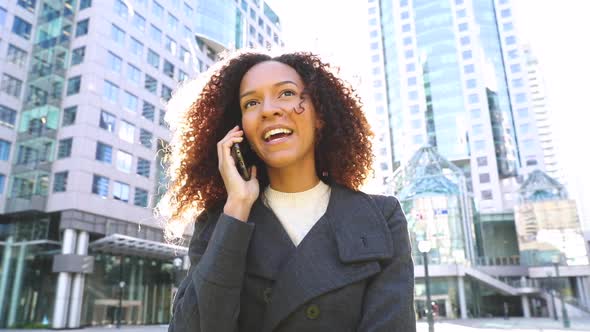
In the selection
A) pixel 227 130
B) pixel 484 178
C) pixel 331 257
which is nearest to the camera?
pixel 331 257

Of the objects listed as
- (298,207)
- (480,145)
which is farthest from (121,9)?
(480,145)

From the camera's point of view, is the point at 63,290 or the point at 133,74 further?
the point at 133,74

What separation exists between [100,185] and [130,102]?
7.37 metres

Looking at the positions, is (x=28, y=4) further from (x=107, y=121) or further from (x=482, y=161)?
Answer: (x=482, y=161)

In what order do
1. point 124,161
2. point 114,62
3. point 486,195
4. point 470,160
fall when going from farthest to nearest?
point 470,160 < point 486,195 < point 114,62 < point 124,161

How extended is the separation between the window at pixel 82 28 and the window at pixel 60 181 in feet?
34.0

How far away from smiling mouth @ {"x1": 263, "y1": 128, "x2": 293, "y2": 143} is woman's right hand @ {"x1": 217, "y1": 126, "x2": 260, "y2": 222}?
137mm

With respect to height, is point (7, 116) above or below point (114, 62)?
below

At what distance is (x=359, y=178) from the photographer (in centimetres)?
254

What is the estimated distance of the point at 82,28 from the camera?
1292 inches

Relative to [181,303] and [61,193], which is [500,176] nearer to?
[61,193]

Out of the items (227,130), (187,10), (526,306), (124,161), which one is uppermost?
(187,10)

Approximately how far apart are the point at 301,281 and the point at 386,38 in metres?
93.8

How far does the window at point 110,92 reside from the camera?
106ft
